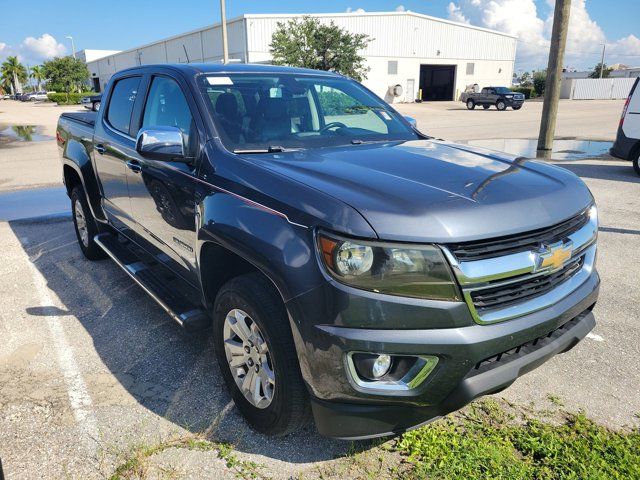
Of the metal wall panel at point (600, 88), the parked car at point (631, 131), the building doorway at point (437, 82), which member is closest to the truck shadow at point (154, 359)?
the parked car at point (631, 131)

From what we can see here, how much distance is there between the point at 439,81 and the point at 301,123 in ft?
195

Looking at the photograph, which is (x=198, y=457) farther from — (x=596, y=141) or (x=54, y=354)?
(x=596, y=141)

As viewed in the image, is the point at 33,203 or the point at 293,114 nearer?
the point at 293,114

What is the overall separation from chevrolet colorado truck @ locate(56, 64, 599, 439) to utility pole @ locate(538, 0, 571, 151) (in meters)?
9.75

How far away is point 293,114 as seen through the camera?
3.42 meters

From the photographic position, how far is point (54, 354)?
364 cm

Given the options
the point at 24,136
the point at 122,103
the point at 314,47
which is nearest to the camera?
the point at 122,103

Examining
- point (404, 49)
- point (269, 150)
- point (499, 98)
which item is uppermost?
point (404, 49)

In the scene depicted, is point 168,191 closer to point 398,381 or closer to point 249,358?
point 249,358

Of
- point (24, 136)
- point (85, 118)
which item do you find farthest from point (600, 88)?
point (85, 118)

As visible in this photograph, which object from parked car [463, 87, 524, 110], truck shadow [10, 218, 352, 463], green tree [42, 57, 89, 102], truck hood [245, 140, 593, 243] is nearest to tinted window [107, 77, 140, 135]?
truck shadow [10, 218, 352, 463]

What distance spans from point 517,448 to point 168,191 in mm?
2468

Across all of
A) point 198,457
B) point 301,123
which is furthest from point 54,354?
point 301,123

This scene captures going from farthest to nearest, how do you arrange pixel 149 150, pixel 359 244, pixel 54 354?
1. pixel 54 354
2. pixel 149 150
3. pixel 359 244
